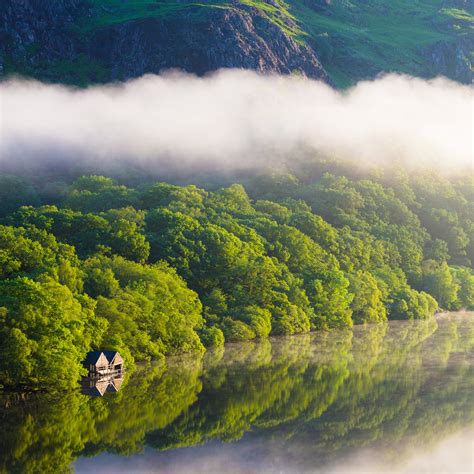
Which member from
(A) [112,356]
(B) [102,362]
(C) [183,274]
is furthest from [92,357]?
(C) [183,274]

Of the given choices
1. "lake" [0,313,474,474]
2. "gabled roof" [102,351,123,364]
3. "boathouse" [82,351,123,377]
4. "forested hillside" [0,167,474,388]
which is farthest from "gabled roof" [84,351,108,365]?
"lake" [0,313,474,474]

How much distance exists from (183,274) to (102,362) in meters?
40.6

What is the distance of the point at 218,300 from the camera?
371 feet

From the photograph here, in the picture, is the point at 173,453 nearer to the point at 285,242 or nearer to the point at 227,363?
the point at 227,363

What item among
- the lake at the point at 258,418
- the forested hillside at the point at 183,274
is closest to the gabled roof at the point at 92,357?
the forested hillside at the point at 183,274

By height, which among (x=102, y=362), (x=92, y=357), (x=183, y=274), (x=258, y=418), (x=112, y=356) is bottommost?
(x=183, y=274)

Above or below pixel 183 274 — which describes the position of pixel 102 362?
above

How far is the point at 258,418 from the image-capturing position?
6994 centimetres

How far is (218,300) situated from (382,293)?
48.0 metres

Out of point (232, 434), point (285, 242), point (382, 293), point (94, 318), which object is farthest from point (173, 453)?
point (382, 293)

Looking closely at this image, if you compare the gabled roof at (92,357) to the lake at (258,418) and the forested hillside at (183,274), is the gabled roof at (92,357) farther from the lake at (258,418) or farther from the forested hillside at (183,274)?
the lake at (258,418)

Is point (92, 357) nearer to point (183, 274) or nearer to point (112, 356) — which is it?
point (112, 356)

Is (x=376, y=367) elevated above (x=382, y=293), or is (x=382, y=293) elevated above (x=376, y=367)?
(x=376, y=367)

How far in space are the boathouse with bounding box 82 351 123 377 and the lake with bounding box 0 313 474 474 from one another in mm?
1824
